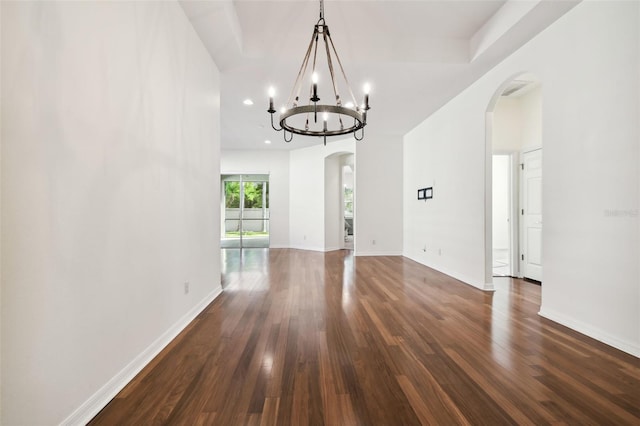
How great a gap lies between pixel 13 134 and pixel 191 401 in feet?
5.16

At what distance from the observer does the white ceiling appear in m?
2.96

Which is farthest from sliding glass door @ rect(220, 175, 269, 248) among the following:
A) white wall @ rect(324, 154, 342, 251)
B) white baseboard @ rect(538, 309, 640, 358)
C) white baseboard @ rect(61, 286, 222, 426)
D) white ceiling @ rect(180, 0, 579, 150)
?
white baseboard @ rect(538, 309, 640, 358)

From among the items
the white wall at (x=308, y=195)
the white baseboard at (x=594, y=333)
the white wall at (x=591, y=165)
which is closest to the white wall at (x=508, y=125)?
the white wall at (x=591, y=165)

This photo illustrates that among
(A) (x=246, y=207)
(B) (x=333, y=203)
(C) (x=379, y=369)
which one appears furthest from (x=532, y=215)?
(A) (x=246, y=207)

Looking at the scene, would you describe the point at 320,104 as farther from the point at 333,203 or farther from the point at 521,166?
the point at 333,203

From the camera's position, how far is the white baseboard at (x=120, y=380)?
4.76 ft

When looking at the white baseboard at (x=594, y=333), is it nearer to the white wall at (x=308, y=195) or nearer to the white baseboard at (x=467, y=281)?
the white baseboard at (x=467, y=281)

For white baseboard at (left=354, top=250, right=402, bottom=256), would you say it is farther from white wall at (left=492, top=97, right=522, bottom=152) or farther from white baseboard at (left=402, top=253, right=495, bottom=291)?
white wall at (left=492, top=97, right=522, bottom=152)

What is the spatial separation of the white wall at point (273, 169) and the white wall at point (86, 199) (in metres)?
6.26

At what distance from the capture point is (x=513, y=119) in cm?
488

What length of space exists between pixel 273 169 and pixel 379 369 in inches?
301

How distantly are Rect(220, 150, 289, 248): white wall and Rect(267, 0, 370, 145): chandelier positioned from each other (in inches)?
102

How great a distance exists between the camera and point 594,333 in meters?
2.46

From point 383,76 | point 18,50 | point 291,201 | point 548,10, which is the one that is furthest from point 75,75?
point 291,201
